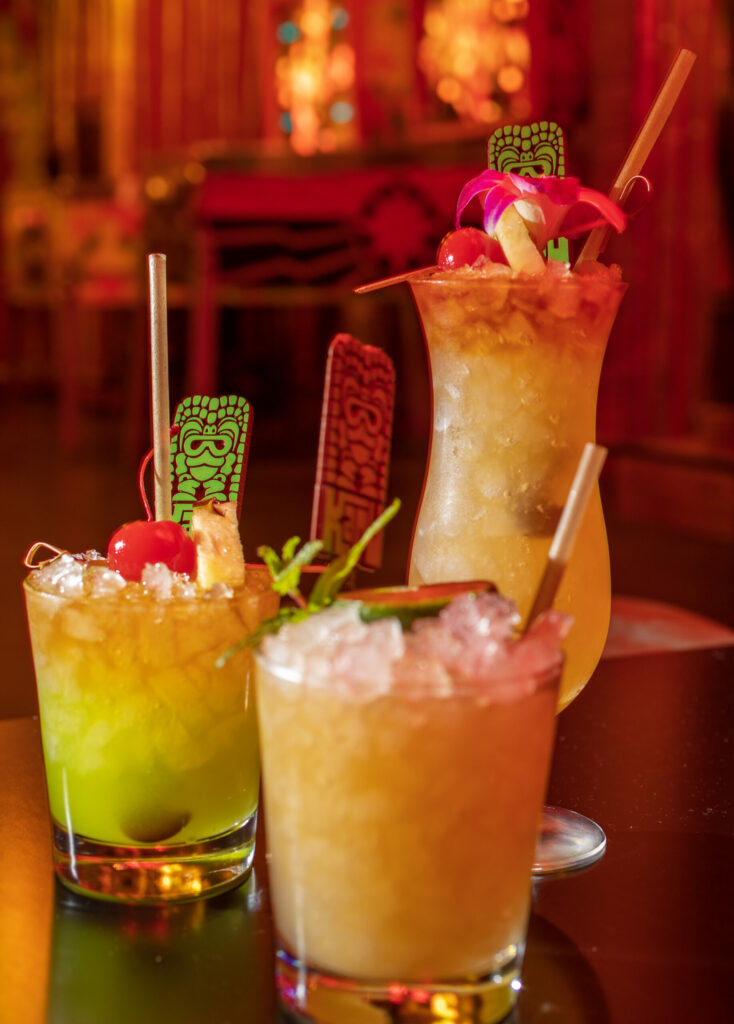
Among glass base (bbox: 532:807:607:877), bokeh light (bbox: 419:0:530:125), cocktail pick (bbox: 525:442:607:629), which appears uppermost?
bokeh light (bbox: 419:0:530:125)

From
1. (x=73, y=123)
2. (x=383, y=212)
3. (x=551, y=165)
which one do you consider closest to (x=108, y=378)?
(x=73, y=123)

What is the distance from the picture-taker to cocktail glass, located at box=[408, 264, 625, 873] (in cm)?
77

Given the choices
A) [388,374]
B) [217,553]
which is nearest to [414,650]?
[217,553]

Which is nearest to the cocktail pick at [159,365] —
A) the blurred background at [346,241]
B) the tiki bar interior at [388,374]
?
the tiki bar interior at [388,374]

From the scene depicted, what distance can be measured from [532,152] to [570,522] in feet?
1.09

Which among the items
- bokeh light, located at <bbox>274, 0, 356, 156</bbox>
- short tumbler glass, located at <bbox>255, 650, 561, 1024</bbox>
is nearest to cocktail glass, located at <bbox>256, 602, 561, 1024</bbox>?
short tumbler glass, located at <bbox>255, 650, 561, 1024</bbox>

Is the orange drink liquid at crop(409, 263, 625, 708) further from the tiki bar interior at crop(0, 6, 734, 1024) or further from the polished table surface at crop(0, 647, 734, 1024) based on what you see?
the polished table surface at crop(0, 647, 734, 1024)

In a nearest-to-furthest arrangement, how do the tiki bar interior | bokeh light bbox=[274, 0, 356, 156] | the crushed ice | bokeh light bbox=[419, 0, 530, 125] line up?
1. the crushed ice
2. the tiki bar interior
3. bokeh light bbox=[419, 0, 530, 125]
4. bokeh light bbox=[274, 0, 356, 156]

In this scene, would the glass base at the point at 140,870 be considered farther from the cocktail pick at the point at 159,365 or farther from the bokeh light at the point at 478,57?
the bokeh light at the point at 478,57

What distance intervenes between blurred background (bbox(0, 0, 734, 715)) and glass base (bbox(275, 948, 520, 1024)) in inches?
85.2

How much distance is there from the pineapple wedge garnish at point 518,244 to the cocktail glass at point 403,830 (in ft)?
0.99

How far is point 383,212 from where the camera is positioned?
16.1ft

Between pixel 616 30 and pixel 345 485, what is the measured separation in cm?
453

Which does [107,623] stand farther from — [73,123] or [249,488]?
[73,123]
